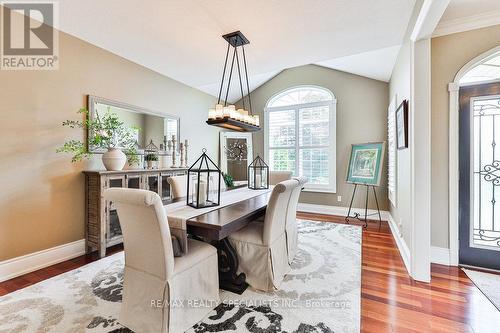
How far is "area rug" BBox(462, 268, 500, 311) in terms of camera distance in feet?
6.40

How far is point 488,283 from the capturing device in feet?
7.11

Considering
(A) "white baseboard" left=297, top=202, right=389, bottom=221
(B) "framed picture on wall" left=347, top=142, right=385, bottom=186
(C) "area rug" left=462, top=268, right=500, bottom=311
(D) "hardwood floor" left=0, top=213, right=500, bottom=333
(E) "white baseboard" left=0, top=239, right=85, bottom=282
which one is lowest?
(D) "hardwood floor" left=0, top=213, right=500, bottom=333

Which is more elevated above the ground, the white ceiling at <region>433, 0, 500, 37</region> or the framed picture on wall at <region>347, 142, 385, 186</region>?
the white ceiling at <region>433, 0, 500, 37</region>

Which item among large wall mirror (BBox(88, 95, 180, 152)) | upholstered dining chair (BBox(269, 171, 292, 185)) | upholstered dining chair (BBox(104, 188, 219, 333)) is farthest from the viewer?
upholstered dining chair (BBox(269, 171, 292, 185))

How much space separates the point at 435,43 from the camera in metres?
2.56

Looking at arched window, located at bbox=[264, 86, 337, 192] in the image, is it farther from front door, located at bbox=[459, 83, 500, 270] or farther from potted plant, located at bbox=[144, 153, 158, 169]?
potted plant, located at bbox=[144, 153, 158, 169]

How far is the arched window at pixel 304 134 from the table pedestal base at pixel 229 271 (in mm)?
3290

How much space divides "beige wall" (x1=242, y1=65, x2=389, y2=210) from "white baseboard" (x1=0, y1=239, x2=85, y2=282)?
412 centimetres

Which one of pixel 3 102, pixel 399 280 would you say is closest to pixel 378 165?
pixel 399 280

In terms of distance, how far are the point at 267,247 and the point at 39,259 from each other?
8.45 feet

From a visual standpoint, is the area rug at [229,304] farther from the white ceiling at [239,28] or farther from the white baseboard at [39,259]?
the white ceiling at [239,28]

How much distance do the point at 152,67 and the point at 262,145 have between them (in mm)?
2909

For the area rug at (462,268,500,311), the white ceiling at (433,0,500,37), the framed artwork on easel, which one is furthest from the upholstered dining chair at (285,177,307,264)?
the white ceiling at (433,0,500,37)
